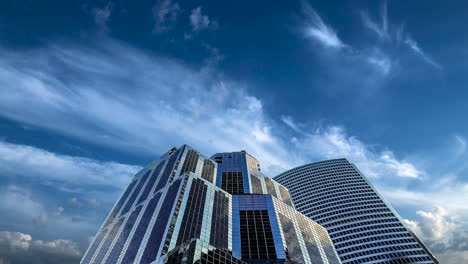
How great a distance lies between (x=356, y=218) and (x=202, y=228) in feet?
348

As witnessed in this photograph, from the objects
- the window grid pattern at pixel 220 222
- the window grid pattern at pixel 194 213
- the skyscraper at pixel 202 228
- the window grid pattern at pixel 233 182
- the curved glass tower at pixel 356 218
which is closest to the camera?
the window grid pattern at pixel 194 213

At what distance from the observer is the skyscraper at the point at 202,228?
82125mm

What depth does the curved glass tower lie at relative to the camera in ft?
411

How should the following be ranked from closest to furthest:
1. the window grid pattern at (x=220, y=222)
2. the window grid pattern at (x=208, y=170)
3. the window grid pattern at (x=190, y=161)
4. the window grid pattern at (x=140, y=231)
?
the window grid pattern at (x=140, y=231)
the window grid pattern at (x=220, y=222)
the window grid pattern at (x=190, y=161)
the window grid pattern at (x=208, y=170)

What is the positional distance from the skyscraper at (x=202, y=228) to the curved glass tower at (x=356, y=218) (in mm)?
24938

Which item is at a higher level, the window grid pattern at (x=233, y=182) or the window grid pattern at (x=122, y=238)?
the window grid pattern at (x=233, y=182)

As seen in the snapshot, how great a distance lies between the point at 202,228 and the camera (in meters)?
88.3

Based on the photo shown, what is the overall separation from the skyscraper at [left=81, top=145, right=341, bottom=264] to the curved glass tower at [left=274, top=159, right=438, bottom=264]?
982 inches

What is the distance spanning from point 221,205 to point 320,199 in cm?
9136

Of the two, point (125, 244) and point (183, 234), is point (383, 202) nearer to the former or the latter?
point (183, 234)

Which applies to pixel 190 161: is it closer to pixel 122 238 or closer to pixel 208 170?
pixel 208 170

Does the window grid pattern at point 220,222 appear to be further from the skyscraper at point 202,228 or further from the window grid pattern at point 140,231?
the window grid pattern at point 140,231

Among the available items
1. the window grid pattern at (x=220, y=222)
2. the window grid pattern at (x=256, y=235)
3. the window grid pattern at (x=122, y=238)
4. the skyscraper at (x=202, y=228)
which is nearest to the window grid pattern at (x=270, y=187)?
the skyscraper at (x=202, y=228)

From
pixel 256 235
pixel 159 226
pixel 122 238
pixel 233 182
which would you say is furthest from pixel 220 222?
pixel 233 182
